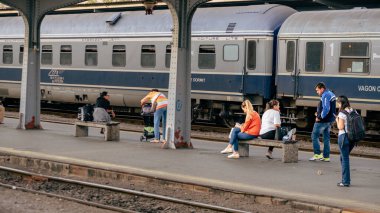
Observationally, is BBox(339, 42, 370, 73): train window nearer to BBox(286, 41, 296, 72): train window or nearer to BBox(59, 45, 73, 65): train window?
BBox(286, 41, 296, 72): train window

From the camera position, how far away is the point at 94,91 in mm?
26531

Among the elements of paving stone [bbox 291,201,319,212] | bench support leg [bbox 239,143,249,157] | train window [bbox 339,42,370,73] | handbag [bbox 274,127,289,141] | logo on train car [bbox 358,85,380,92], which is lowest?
paving stone [bbox 291,201,319,212]

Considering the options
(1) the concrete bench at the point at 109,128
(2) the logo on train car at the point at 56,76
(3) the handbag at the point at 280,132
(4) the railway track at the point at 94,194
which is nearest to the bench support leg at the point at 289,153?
(3) the handbag at the point at 280,132

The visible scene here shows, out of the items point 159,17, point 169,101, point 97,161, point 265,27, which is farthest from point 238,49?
point 97,161

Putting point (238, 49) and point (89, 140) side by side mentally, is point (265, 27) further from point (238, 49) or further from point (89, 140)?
point (89, 140)

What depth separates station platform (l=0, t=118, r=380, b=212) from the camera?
1096cm

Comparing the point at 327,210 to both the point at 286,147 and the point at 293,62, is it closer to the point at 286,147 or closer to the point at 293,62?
the point at 286,147

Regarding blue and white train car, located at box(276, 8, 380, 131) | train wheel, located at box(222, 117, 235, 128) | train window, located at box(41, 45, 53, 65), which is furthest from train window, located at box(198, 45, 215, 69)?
train window, located at box(41, 45, 53, 65)

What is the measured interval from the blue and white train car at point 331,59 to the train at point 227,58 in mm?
28

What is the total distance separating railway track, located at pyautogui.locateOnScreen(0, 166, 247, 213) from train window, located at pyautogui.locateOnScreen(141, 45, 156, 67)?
36.1ft

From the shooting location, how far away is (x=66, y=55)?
27281 mm

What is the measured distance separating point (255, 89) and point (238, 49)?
1.38 metres

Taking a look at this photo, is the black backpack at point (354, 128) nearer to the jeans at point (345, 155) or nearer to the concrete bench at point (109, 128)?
the jeans at point (345, 155)

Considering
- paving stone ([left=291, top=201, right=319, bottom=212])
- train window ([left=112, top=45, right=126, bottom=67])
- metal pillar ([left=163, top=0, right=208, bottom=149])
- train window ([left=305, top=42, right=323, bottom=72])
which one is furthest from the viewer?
train window ([left=112, top=45, right=126, bottom=67])
